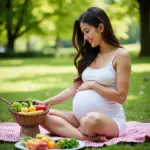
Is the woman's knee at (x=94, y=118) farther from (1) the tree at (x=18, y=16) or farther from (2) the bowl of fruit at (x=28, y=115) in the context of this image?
(1) the tree at (x=18, y=16)

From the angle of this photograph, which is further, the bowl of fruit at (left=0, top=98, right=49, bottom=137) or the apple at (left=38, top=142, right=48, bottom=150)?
the bowl of fruit at (left=0, top=98, right=49, bottom=137)

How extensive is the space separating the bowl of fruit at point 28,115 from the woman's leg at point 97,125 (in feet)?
1.50

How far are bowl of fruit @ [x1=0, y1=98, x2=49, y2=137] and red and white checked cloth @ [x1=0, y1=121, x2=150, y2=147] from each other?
220mm

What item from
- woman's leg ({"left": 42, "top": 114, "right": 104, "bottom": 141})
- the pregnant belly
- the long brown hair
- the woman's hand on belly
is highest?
the long brown hair

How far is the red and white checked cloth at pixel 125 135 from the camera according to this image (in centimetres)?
471

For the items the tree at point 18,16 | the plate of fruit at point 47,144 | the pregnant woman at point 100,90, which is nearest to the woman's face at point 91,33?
the pregnant woman at point 100,90

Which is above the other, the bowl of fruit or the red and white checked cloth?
the bowl of fruit

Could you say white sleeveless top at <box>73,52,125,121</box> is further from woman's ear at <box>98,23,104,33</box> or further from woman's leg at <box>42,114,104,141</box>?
woman's ear at <box>98,23,104,33</box>

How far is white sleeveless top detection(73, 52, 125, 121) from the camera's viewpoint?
4809 millimetres

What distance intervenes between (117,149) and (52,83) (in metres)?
7.66

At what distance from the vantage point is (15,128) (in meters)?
5.57

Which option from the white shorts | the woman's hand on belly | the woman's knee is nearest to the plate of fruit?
the woman's knee

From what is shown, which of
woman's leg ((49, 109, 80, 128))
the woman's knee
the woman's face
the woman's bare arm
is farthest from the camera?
woman's leg ((49, 109, 80, 128))

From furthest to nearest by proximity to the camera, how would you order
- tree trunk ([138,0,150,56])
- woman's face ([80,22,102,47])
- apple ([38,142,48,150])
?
tree trunk ([138,0,150,56]) → woman's face ([80,22,102,47]) → apple ([38,142,48,150])
